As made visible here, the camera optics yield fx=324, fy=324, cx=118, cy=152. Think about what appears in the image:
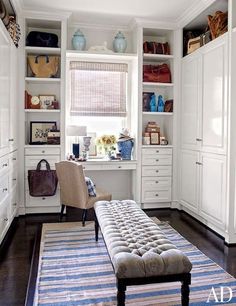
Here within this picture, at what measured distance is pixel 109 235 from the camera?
2.33 m

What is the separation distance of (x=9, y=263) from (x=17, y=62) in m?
2.65

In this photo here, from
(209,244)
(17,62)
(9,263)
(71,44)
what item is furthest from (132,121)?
(9,263)

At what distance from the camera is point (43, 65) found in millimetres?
4566

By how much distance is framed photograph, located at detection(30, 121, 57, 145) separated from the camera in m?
4.61

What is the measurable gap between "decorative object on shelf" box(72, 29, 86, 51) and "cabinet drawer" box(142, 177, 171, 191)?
214 centimetres

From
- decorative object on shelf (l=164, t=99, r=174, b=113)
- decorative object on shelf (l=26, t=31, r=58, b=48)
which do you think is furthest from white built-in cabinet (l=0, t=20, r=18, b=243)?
decorative object on shelf (l=164, t=99, r=174, b=113)

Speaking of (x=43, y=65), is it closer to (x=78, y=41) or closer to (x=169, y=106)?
(x=78, y=41)

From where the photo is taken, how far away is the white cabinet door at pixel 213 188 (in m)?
3.55

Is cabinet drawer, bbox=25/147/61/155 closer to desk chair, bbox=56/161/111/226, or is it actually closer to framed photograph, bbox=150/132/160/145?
desk chair, bbox=56/161/111/226

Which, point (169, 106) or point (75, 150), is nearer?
point (75, 150)

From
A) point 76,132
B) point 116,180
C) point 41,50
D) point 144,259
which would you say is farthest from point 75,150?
point 144,259

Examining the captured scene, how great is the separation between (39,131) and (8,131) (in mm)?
1029

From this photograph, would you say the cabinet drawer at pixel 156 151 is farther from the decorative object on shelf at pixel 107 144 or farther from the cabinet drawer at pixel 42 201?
the cabinet drawer at pixel 42 201

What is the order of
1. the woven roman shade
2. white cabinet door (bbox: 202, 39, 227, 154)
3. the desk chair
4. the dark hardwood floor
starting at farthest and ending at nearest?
the woven roman shade < the desk chair < white cabinet door (bbox: 202, 39, 227, 154) < the dark hardwood floor
